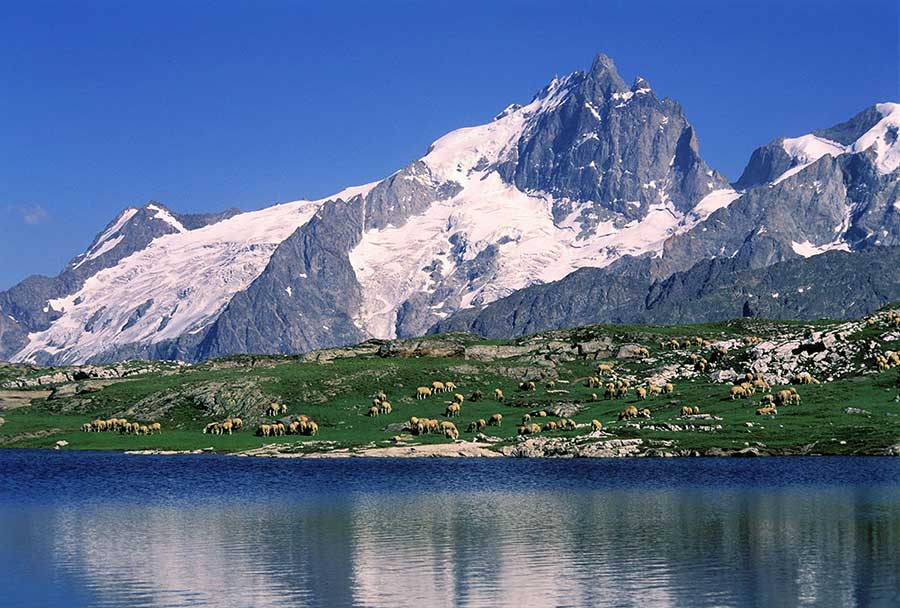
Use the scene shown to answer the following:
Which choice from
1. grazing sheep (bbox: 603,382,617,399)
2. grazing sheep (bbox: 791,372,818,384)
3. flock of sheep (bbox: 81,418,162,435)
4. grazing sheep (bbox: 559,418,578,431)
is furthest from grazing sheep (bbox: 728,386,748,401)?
flock of sheep (bbox: 81,418,162,435)

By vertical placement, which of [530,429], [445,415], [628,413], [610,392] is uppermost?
[610,392]

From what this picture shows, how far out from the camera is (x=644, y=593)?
173 feet

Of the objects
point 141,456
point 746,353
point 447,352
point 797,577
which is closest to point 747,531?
point 797,577

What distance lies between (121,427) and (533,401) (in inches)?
1967

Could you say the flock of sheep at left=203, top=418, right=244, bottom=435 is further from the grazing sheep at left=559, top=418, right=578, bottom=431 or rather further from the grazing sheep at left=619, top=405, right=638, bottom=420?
the grazing sheep at left=619, top=405, right=638, bottom=420

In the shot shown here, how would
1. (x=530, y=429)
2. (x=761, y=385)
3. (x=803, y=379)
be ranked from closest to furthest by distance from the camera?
(x=530, y=429), (x=803, y=379), (x=761, y=385)

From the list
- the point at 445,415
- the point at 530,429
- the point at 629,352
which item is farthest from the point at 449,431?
the point at 629,352

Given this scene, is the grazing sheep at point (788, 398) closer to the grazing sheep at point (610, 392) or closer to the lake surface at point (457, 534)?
the grazing sheep at point (610, 392)

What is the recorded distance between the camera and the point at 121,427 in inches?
5792

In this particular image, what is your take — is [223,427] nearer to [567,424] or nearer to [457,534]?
[567,424]

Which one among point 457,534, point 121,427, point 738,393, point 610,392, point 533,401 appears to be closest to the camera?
point 457,534

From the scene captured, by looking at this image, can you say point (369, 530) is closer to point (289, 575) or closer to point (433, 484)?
point (289, 575)

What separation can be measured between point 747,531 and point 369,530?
2222 centimetres

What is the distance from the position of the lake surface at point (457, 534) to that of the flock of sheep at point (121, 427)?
3024 centimetres
